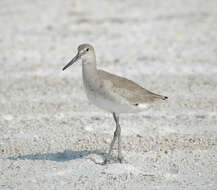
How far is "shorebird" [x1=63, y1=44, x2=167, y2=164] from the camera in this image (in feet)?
19.7

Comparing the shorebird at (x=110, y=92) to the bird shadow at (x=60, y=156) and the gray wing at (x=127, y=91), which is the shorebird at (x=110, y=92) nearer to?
the gray wing at (x=127, y=91)

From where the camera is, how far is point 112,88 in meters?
6.02

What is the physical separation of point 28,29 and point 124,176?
1057 centimetres

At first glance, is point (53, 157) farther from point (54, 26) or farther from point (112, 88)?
point (54, 26)

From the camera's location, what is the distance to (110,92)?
5.97 m

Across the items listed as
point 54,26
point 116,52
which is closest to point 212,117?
point 116,52

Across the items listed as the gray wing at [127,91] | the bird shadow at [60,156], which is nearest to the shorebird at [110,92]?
the gray wing at [127,91]

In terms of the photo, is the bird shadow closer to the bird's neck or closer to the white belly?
the white belly

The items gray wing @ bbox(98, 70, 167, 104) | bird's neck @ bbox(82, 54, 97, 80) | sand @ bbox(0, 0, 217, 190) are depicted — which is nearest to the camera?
sand @ bbox(0, 0, 217, 190)

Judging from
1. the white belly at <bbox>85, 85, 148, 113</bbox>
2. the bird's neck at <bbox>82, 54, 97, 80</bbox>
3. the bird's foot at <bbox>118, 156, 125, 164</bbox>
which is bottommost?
the bird's foot at <bbox>118, 156, 125, 164</bbox>

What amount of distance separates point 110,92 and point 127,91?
276 mm

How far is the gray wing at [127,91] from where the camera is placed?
6067 millimetres

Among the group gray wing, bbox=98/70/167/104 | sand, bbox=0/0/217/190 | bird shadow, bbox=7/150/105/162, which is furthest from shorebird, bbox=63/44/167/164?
sand, bbox=0/0/217/190

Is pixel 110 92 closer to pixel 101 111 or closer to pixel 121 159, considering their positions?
pixel 121 159
